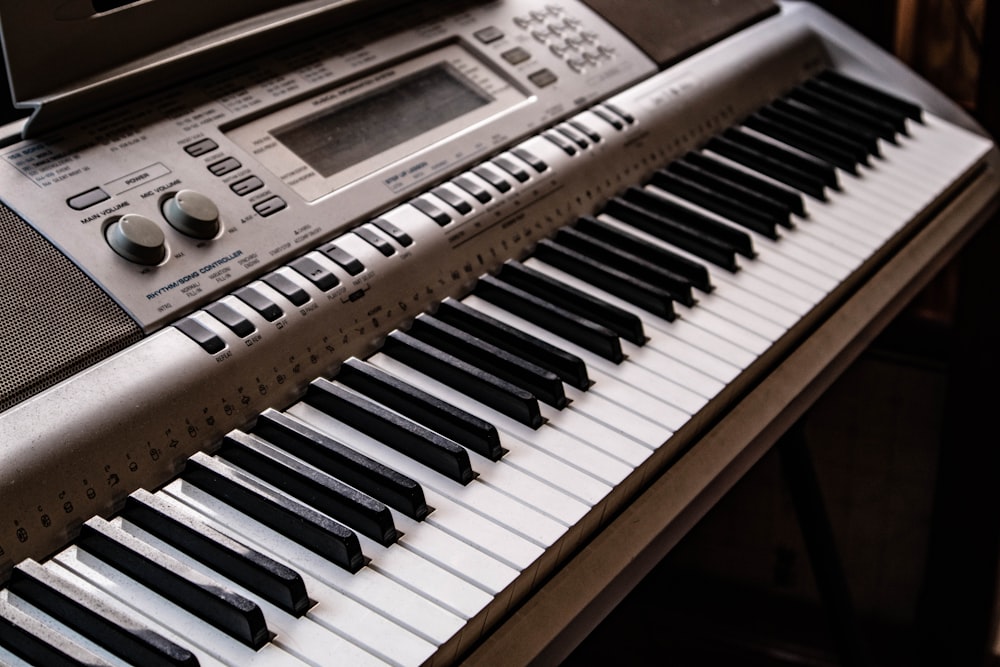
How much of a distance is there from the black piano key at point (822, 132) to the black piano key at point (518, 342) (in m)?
0.58

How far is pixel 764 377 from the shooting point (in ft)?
3.26

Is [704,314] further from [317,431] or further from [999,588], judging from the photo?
[999,588]

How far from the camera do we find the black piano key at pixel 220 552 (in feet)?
2.12

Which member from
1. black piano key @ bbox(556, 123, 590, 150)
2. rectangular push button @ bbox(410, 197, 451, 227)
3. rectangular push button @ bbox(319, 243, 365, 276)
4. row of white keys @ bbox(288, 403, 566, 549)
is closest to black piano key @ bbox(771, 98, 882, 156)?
black piano key @ bbox(556, 123, 590, 150)

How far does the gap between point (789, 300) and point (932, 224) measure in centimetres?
32

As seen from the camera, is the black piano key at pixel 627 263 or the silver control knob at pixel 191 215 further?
the black piano key at pixel 627 263

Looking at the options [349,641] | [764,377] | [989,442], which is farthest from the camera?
[989,442]

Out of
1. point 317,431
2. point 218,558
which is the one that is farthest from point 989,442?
point 218,558

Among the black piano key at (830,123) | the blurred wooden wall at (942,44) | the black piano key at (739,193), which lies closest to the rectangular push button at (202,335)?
the black piano key at (739,193)

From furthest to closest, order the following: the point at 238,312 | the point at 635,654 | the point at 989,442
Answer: the point at 635,654 < the point at 989,442 < the point at 238,312

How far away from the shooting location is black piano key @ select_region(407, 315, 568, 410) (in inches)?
33.6

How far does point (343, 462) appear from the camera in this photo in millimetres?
754

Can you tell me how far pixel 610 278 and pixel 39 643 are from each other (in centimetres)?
57

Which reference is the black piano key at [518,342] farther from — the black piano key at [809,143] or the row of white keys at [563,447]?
the black piano key at [809,143]
